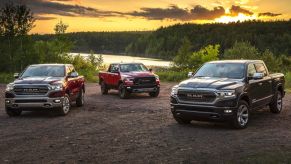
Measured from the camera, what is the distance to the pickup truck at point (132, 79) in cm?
2173

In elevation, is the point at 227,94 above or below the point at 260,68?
below

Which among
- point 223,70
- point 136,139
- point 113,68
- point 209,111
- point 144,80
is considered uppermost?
point 223,70

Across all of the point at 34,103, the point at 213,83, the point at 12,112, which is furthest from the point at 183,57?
the point at 213,83

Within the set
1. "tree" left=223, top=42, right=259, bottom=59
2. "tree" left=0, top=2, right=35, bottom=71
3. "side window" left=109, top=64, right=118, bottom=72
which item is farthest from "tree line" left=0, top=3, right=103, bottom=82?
"tree" left=223, top=42, right=259, bottom=59

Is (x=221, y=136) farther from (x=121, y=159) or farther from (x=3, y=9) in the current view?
(x=3, y=9)

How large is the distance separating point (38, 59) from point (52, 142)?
111ft

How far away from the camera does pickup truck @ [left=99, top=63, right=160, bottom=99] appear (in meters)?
21.7

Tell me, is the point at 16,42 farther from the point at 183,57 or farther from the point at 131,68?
the point at 183,57

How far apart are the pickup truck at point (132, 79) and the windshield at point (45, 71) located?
222 inches

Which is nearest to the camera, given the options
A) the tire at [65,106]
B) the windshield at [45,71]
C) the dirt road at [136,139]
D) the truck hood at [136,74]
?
the dirt road at [136,139]

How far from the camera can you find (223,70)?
13117 millimetres

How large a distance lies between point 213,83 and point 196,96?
1.96 feet

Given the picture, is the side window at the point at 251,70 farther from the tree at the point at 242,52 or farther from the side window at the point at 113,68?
the tree at the point at 242,52

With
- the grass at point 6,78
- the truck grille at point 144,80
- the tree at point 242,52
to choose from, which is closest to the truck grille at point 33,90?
the truck grille at point 144,80
